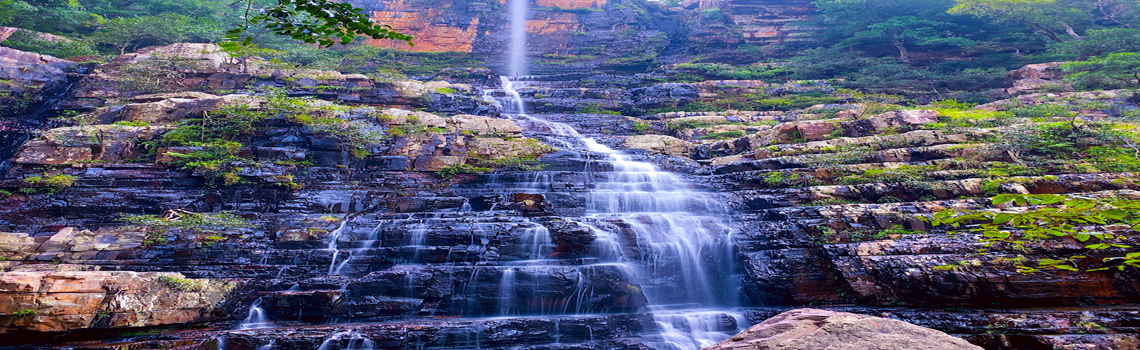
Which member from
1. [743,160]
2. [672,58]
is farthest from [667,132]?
[672,58]

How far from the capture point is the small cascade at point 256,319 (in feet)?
27.9

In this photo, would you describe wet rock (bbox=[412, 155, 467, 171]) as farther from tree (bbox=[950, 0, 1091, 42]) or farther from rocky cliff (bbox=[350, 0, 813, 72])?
tree (bbox=[950, 0, 1091, 42])

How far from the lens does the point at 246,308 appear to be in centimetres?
870

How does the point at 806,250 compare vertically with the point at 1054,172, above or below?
below

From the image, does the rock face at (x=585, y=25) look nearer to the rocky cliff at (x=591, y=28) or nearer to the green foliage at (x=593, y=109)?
the rocky cliff at (x=591, y=28)

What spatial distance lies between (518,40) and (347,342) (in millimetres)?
26952

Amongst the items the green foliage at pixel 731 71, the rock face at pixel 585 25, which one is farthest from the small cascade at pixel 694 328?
the rock face at pixel 585 25

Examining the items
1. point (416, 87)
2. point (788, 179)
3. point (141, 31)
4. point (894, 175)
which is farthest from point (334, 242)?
point (141, 31)

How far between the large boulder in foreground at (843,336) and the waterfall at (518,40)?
24.6 meters

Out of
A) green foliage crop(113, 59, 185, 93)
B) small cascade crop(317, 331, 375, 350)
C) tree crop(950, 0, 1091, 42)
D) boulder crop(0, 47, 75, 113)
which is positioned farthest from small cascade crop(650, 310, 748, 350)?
tree crop(950, 0, 1091, 42)

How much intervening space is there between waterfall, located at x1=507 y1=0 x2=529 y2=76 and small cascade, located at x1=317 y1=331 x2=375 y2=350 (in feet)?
70.9

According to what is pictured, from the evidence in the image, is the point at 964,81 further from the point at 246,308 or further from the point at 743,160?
the point at 246,308

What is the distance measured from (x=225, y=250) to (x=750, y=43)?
2721 centimetres

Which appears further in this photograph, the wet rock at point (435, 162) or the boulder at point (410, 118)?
the boulder at point (410, 118)
